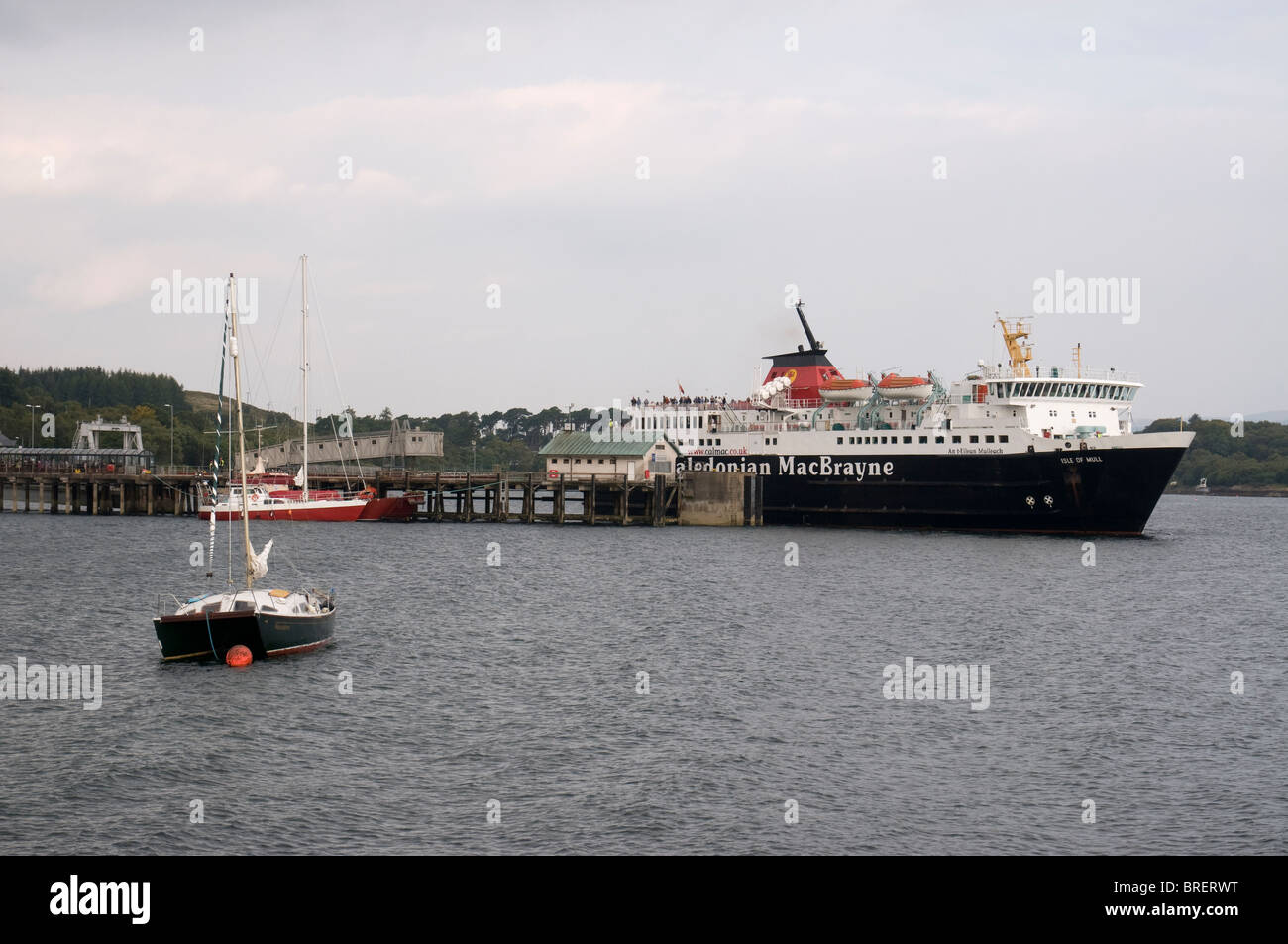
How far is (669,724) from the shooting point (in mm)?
25578

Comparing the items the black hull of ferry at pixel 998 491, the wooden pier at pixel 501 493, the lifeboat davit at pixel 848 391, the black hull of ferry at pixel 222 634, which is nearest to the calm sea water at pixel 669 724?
the black hull of ferry at pixel 222 634

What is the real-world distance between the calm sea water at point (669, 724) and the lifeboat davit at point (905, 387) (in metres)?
23.8

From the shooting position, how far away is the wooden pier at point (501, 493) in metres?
78.8

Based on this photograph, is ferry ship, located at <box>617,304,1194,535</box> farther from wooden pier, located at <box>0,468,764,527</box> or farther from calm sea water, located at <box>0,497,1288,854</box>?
calm sea water, located at <box>0,497,1288,854</box>

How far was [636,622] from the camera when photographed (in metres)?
39.5

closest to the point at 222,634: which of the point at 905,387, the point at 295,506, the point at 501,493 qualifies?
the point at 905,387

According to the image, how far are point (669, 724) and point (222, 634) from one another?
1294cm

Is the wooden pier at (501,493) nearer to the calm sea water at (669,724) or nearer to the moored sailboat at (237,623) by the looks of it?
the calm sea water at (669,724)

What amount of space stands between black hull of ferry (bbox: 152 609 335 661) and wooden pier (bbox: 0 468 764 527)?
48109mm

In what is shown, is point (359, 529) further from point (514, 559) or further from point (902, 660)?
point (902, 660)

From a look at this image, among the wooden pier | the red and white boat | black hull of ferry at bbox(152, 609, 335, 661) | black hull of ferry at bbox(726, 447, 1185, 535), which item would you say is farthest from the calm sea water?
the red and white boat

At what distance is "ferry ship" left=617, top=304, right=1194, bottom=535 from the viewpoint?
6531 centimetres
